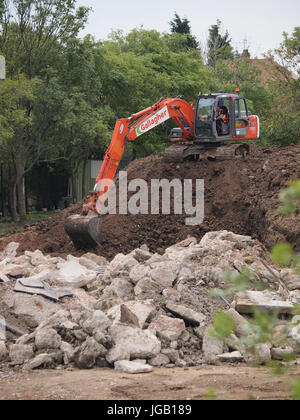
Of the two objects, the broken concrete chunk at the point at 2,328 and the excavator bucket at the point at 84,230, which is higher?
the excavator bucket at the point at 84,230

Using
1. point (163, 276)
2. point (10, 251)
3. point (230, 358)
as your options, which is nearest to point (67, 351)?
point (230, 358)

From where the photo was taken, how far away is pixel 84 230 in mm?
13828

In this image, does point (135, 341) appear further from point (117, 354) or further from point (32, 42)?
point (32, 42)

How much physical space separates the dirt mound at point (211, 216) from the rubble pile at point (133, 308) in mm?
2061

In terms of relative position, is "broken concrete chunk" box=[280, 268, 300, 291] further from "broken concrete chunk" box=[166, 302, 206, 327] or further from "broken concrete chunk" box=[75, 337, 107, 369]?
"broken concrete chunk" box=[75, 337, 107, 369]

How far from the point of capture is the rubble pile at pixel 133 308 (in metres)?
7.13

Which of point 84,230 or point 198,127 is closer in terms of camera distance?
point 84,230

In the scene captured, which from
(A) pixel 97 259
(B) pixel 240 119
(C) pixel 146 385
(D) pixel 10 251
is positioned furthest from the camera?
(B) pixel 240 119

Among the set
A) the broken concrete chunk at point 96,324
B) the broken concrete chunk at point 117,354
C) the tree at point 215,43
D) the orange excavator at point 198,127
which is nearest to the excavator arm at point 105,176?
the orange excavator at point 198,127

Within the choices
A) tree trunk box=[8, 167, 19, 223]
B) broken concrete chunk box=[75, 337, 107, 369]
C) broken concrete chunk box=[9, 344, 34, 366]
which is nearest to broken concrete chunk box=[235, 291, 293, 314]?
broken concrete chunk box=[75, 337, 107, 369]

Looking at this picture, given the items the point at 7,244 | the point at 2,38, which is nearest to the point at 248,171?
the point at 7,244

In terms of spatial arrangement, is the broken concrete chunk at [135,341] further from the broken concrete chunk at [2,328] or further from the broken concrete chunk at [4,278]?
the broken concrete chunk at [4,278]

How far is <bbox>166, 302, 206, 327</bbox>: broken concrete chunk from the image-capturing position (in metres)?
8.05

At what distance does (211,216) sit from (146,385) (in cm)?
911
